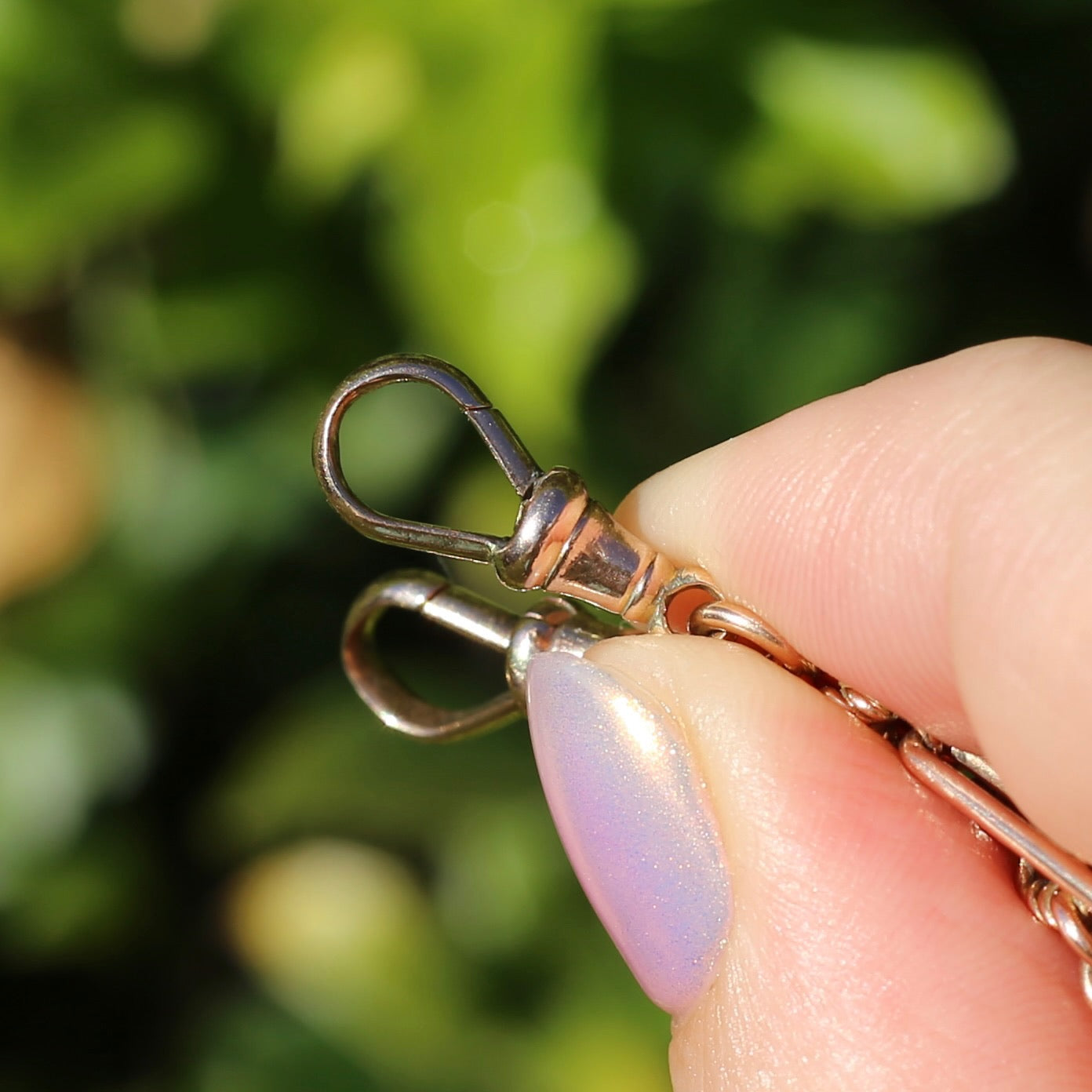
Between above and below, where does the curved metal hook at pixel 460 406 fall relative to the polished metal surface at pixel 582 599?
above

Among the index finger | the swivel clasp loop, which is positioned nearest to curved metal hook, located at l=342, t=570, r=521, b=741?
the swivel clasp loop

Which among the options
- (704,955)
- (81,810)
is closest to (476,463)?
(81,810)

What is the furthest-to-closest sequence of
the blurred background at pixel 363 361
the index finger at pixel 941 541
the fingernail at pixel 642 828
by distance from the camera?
the blurred background at pixel 363 361 < the fingernail at pixel 642 828 < the index finger at pixel 941 541

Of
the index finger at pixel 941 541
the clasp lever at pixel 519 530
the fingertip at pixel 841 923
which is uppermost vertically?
the clasp lever at pixel 519 530

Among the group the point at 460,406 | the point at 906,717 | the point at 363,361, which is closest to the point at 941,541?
the point at 906,717

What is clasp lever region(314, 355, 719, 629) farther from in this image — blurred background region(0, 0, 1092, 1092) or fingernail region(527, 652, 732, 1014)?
blurred background region(0, 0, 1092, 1092)

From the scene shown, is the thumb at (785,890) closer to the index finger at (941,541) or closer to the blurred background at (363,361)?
the index finger at (941,541)

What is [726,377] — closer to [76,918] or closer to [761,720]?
[761,720]

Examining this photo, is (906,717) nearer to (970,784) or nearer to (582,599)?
(970,784)

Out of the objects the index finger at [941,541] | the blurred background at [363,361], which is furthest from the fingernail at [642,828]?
the blurred background at [363,361]
